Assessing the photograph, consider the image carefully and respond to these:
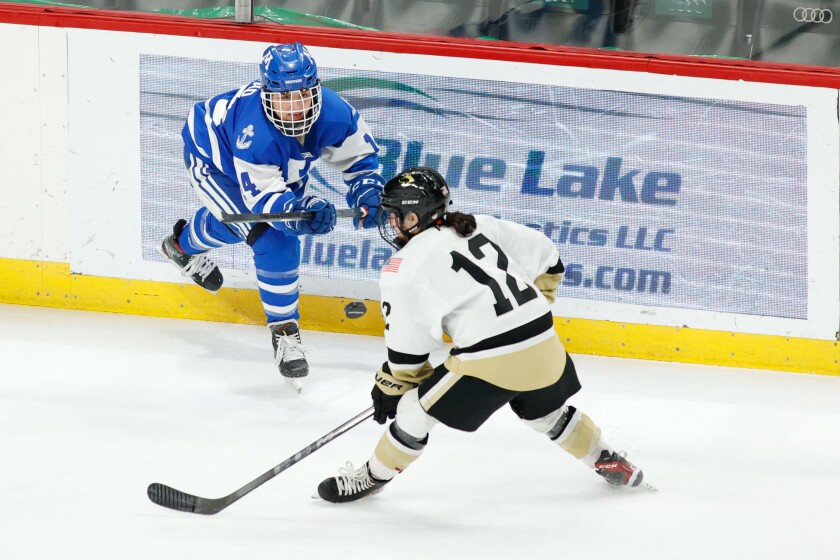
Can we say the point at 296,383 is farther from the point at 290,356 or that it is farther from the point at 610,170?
the point at 610,170

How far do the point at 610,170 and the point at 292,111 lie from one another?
1249 millimetres

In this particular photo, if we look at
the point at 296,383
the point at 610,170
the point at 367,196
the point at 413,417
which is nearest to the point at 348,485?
the point at 413,417

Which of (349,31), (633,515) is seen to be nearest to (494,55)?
(349,31)

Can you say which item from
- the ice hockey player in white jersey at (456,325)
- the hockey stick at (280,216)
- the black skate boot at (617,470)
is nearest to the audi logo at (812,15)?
the hockey stick at (280,216)

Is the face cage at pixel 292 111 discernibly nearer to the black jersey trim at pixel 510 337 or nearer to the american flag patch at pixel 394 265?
the american flag patch at pixel 394 265

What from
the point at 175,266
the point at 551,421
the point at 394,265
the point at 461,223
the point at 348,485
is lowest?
the point at 175,266

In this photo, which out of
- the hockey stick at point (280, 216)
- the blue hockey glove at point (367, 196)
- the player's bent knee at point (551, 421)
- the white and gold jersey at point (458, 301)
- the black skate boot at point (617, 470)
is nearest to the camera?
the white and gold jersey at point (458, 301)

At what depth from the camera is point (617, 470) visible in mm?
2771

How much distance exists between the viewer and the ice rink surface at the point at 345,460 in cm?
252

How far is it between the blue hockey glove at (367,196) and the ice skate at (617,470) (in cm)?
114

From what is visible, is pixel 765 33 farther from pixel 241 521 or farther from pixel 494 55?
pixel 241 521

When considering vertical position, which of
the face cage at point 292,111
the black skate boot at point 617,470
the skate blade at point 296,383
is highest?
the face cage at point 292,111

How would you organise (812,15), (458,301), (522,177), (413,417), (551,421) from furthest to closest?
(522,177) → (812,15) → (551,421) → (413,417) → (458,301)

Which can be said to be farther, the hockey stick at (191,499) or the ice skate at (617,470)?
the ice skate at (617,470)
